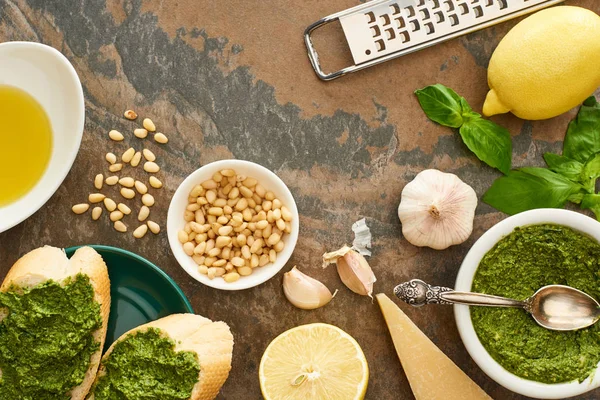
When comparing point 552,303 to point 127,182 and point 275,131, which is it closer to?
point 275,131

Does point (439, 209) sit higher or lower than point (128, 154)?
lower

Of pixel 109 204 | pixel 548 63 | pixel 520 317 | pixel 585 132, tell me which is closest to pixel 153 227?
pixel 109 204

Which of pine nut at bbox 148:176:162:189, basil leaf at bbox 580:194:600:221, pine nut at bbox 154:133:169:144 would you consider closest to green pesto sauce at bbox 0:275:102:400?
pine nut at bbox 148:176:162:189

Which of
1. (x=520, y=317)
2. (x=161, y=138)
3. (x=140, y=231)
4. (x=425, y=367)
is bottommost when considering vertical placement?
(x=425, y=367)

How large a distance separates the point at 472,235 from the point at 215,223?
0.77 metres

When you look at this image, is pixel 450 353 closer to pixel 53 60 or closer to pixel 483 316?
pixel 483 316

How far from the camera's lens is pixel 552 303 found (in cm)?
173

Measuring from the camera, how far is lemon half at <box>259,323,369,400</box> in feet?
5.71

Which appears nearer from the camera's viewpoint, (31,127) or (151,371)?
(151,371)

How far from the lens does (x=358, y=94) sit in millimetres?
1912

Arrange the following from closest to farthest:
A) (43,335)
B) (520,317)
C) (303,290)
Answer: (43,335) < (520,317) < (303,290)

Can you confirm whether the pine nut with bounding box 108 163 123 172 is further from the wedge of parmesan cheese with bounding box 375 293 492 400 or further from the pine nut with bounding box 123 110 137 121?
the wedge of parmesan cheese with bounding box 375 293 492 400

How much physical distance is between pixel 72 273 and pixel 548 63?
4.56ft

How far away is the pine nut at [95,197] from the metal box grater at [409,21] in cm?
80
